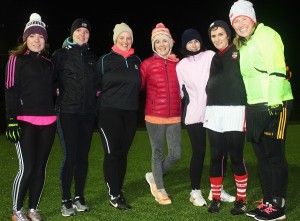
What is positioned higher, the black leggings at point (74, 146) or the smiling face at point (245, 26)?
the smiling face at point (245, 26)

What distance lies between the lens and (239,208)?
A: 4.98m

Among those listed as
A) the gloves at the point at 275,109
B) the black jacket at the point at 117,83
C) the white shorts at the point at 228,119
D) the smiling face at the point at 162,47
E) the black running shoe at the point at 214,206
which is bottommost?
the black running shoe at the point at 214,206

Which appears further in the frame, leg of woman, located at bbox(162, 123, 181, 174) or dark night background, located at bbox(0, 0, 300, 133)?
dark night background, located at bbox(0, 0, 300, 133)

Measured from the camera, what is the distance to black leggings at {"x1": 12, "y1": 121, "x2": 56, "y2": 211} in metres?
4.56

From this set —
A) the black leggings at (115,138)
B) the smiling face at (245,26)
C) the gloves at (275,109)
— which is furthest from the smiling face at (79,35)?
the gloves at (275,109)

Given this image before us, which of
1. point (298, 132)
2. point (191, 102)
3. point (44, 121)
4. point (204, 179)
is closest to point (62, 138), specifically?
point (44, 121)

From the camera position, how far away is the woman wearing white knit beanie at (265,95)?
178 inches

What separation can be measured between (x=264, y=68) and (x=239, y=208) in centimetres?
151

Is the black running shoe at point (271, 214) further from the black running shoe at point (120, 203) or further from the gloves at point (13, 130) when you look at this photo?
the gloves at point (13, 130)

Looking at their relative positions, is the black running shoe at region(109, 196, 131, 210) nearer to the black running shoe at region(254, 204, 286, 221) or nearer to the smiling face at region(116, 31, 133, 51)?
the black running shoe at region(254, 204, 286, 221)

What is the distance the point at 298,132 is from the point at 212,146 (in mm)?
9015

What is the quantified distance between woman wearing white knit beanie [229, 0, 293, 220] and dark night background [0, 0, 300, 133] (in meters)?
28.9

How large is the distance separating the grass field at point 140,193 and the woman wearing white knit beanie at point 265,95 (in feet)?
1.02

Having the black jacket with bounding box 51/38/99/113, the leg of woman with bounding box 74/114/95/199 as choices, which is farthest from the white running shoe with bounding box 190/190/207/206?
the black jacket with bounding box 51/38/99/113
